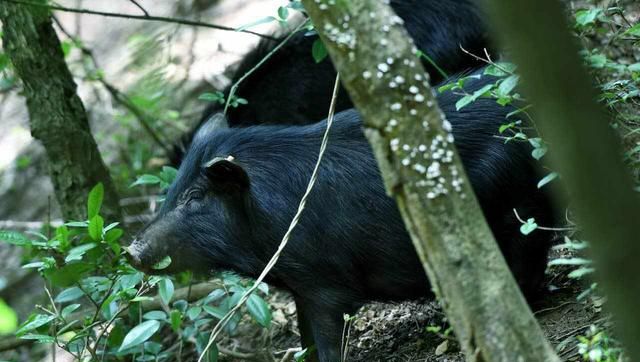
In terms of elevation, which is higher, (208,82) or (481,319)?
(208,82)

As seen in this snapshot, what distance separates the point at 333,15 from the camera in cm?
261

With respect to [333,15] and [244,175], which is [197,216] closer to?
[244,175]

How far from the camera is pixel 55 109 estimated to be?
5.67m

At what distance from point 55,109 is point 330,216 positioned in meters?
2.06

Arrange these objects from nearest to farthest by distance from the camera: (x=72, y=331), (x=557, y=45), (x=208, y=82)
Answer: (x=557, y=45) < (x=72, y=331) < (x=208, y=82)

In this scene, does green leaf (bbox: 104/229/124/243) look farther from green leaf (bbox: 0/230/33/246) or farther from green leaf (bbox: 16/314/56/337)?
green leaf (bbox: 16/314/56/337)

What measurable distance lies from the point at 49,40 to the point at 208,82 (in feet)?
11.9

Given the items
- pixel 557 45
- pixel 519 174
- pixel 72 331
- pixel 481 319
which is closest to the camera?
pixel 557 45

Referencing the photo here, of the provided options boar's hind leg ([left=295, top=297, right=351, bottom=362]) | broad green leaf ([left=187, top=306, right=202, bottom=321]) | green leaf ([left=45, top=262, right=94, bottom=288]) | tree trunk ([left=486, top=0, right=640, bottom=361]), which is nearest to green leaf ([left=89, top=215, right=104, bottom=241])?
green leaf ([left=45, top=262, right=94, bottom=288])

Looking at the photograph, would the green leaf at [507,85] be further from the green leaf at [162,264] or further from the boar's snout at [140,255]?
the boar's snout at [140,255]

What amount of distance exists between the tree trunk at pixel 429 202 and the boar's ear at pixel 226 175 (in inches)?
82.2

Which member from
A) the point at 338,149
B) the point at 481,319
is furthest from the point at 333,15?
the point at 338,149

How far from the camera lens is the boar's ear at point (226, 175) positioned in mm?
4679

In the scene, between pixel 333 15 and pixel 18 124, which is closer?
pixel 333 15
